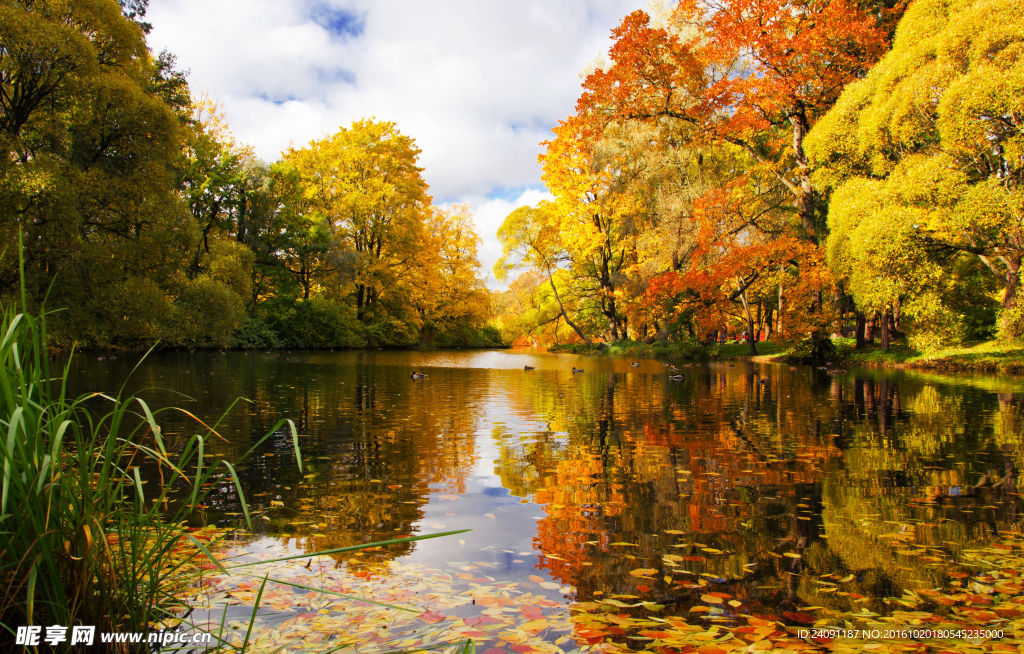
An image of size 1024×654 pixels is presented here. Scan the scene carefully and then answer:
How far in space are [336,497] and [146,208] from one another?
1624 centimetres

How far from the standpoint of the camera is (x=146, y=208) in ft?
54.3

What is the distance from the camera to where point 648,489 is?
14.6 ft

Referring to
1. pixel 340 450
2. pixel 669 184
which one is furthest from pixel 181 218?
pixel 669 184

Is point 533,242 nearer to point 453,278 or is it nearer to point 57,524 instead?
point 453,278

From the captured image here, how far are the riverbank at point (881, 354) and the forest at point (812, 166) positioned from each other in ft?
2.33

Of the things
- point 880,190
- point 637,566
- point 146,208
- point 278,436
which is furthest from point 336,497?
point 880,190

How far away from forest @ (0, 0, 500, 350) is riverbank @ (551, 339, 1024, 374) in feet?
47.6

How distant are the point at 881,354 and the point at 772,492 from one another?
69.3ft

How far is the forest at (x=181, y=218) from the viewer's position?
1435 centimetres

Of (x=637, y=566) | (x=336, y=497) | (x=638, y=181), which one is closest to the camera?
(x=637, y=566)

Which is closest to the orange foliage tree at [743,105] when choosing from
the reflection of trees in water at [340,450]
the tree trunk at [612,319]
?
the tree trunk at [612,319]

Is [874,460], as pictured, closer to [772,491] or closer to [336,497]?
[772,491]

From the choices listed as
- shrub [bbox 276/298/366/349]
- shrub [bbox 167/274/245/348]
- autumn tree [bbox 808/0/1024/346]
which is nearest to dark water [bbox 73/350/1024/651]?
autumn tree [bbox 808/0/1024/346]

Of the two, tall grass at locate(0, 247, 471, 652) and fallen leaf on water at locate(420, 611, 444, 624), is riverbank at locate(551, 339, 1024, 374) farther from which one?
tall grass at locate(0, 247, 471, 652)
